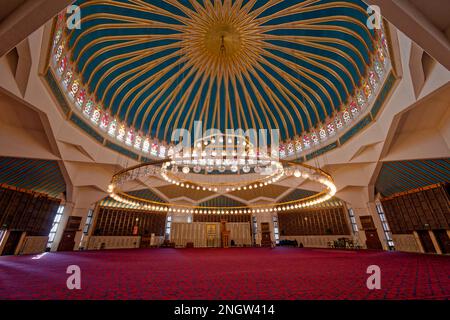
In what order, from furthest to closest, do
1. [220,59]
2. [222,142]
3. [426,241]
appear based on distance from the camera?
[220,59]
[426,241]
[222,142]

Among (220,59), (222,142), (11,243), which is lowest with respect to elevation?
(11,243)

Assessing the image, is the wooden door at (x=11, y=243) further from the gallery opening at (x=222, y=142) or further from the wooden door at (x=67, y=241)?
the wooden door at (x=67, y=241)

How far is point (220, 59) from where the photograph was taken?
44.8 ft

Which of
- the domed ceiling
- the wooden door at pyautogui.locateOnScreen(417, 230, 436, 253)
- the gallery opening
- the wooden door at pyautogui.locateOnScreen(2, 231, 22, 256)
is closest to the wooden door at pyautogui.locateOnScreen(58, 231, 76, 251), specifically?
the gallery opening

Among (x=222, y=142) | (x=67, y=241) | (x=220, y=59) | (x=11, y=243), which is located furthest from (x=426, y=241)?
(x=11, y=243)

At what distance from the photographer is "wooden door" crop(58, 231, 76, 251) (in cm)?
1249

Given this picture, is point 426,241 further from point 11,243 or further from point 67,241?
point 11,243

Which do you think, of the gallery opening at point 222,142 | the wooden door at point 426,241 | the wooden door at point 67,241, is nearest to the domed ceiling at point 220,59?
the gallery opening at point 222,142

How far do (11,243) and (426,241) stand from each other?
73.8 feet

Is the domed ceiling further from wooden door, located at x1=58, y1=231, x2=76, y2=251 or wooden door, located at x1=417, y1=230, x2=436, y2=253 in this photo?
wooden door, located at x1=417, y1=230, x2=436, y2=253

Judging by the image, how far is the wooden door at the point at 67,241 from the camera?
1249 centimetres

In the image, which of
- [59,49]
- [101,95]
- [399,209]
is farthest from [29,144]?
[399,209]

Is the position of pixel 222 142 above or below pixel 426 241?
above
